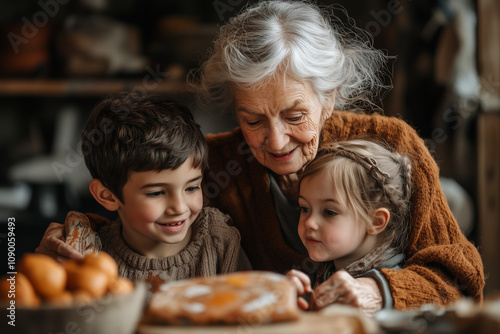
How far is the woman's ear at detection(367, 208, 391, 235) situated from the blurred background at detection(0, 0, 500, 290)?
4.98ft

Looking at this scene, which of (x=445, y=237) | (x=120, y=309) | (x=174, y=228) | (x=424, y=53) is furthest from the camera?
(x=424, y=53)

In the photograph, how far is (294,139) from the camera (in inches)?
55.2

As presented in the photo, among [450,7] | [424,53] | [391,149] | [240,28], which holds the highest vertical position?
[450,7]

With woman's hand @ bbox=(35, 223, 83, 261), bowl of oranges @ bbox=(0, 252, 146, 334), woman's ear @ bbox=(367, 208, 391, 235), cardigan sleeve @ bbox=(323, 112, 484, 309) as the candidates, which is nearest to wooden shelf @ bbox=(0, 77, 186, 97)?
cardigan sleeve @ bbox=(323, 112, 484, 309)

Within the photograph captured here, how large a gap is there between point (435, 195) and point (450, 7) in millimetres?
1827

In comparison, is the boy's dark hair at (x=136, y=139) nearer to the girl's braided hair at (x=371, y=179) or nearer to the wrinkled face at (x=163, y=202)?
the wrinkled face at (x=163, y=202)

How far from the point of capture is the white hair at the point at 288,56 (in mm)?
1349

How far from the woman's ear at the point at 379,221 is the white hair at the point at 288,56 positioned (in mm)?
358

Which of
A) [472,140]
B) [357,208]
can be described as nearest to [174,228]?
[357,208]

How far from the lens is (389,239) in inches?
50.9

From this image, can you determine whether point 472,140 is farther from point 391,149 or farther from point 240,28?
point 240,28
